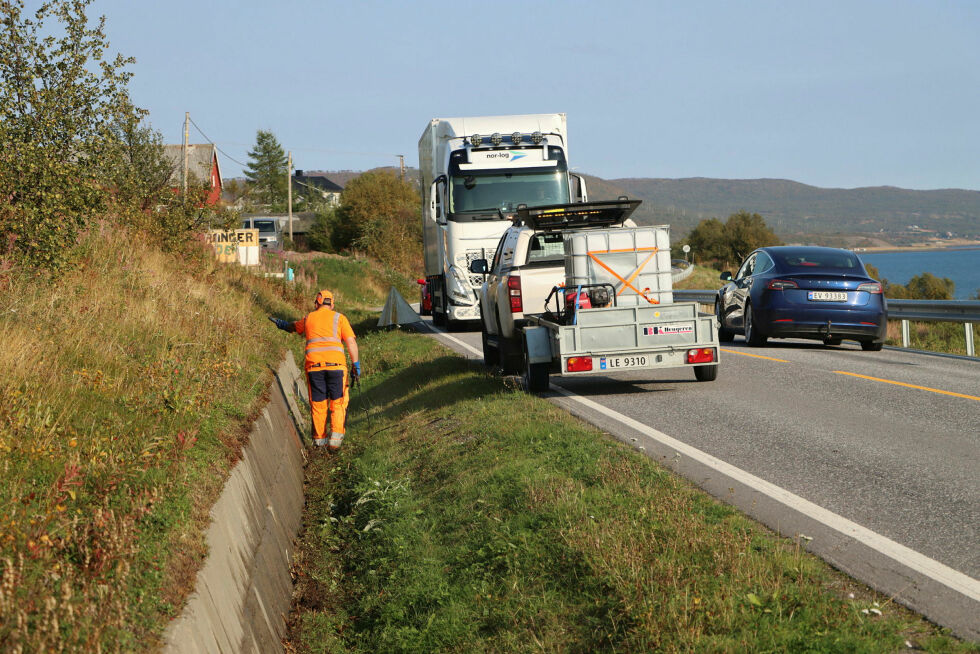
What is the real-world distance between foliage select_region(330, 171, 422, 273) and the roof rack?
4730cm

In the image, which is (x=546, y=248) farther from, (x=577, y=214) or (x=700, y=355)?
(x=700, y=355)

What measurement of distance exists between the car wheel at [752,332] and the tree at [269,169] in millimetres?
136727

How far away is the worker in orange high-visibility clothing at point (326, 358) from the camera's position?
11.2 metres

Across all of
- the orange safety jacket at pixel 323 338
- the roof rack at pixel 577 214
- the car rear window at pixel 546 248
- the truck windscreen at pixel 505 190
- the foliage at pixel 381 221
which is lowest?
the orange safety jacket at pixel 323 338

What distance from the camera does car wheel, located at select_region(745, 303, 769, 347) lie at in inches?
658

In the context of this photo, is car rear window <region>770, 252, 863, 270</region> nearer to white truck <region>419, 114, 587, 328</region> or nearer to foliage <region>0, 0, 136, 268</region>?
white truck <region>419, 114, 587, 328</region>

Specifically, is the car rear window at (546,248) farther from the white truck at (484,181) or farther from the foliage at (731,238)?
the foliage at (731,238)

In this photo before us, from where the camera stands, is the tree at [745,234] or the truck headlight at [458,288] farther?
the tree at [745,234]

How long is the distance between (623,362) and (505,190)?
10.0 m

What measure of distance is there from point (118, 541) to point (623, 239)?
886 cm

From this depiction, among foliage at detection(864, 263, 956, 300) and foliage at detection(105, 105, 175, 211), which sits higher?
foliage at detection(105, 105, 175, 211)

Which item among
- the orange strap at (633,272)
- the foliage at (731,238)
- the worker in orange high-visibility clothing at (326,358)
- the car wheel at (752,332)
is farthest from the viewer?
the foliage at (731,238)

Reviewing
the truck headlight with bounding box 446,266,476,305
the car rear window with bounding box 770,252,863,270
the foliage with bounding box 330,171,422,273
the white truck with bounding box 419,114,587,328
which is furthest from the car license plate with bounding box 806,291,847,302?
the foliage with bounding box 330,171,422,273

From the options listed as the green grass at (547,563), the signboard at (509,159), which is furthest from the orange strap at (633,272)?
the signboard at (509,159)
